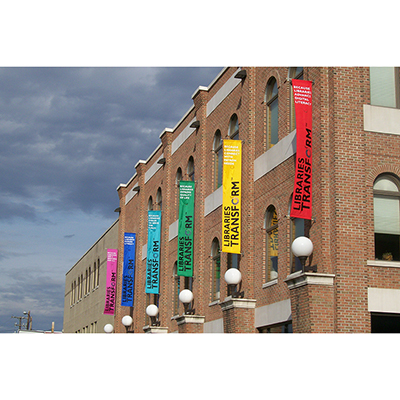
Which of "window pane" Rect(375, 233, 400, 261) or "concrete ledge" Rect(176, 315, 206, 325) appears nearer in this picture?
"window pane" Rect(375, 233, 400, 261)

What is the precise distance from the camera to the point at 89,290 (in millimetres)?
52500

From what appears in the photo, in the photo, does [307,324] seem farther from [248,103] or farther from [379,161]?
[248,103]

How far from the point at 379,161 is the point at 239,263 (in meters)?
6.79

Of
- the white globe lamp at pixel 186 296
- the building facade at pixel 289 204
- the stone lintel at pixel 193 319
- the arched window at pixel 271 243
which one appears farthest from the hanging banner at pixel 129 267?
the arched window at pixel 271 243

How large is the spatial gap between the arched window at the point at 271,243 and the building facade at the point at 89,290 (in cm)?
2409

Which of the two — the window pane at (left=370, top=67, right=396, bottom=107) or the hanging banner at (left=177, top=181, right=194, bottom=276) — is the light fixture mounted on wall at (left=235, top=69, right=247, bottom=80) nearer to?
the window pane at (left=370, top=67, right=396, bottom=107)

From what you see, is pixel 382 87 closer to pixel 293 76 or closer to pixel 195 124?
pixel 293 76

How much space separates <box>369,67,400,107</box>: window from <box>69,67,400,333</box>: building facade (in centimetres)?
4

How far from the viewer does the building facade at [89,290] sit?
46.0 m

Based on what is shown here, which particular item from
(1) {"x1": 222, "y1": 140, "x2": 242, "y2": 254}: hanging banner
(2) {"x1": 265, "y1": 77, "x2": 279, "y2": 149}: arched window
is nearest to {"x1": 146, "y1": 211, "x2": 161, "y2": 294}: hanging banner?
(1) {"x1": 222, "y1": 140, "x2": 242, "y2": 254}: hanging banner

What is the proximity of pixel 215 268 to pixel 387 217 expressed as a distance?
31.2ft

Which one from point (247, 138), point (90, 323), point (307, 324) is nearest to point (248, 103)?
point (247, 138)

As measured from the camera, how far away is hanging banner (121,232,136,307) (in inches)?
1441

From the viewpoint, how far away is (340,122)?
56.9ft
